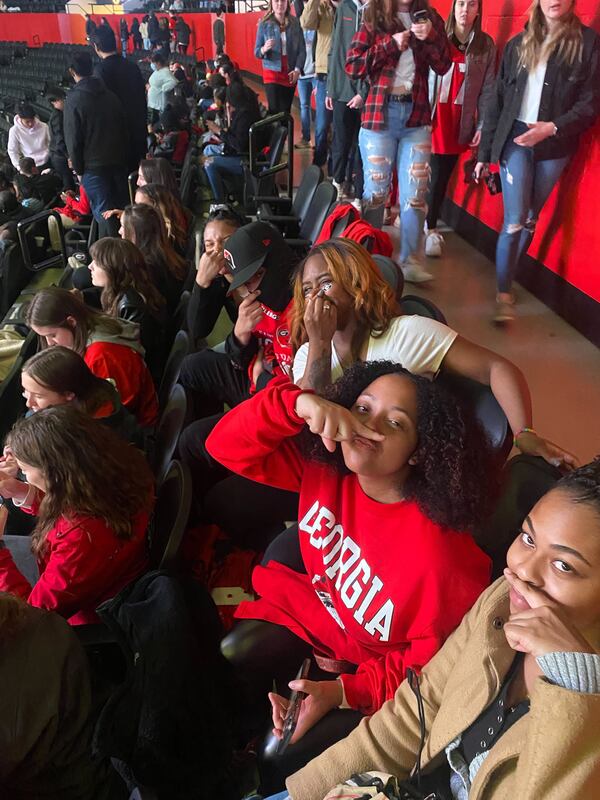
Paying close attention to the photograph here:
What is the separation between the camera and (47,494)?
148 centimetres

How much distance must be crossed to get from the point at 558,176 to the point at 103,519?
2.82 m

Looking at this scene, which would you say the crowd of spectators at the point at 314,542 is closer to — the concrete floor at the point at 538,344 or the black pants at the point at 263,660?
the black pants at the point at 263,660

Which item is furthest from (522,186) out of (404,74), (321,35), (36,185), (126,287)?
(36,185)

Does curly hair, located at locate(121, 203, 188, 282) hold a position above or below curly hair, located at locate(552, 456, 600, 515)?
below

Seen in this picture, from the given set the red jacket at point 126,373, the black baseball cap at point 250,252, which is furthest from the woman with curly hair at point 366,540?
the red jacket at point 126,373

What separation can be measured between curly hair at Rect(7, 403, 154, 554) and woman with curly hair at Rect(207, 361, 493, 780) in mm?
349

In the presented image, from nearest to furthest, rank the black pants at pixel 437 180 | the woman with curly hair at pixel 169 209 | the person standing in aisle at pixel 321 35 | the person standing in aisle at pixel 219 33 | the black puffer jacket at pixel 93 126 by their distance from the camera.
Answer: the woman with curly hair at pixel 169 209 → the black puffer jacket at pixel 93 126 → the black pants at pixel 437 180 → the person standing in aisle at pixel 321 35 → the person standing in aisle at pixel 219 33

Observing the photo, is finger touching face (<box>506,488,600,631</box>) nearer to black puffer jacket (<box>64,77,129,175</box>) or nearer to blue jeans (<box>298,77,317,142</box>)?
black puffer jacket (<box>64,77,129,175</box>)

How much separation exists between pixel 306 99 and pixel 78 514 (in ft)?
23.1

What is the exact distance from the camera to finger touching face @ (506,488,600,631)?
0.84m

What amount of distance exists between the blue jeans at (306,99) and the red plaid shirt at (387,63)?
155 inches

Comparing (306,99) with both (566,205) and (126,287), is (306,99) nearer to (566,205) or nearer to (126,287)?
(566,205)

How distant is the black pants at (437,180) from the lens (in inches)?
166

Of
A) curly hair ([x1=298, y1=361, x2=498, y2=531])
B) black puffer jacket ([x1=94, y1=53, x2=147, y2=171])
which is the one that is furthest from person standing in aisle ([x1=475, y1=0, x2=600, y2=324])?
black puffer jacket ([x1=94, y1=53, x2=147, y2=171])
